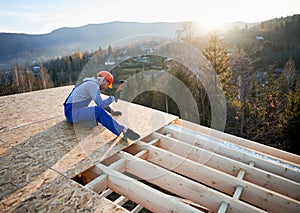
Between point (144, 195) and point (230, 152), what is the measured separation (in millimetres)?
1701

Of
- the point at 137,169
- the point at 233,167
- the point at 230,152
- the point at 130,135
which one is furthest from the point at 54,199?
the point at 230,152

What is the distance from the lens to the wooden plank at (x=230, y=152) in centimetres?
273

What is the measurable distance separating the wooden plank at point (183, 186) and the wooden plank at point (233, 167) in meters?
0.54

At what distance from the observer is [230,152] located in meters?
3.20

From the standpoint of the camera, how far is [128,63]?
2452 centimetres

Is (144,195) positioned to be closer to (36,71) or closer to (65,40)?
(36,71)

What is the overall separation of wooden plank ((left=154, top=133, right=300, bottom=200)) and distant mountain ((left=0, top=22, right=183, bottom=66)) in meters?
33.6

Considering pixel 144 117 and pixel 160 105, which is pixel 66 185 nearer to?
pixel 144 117

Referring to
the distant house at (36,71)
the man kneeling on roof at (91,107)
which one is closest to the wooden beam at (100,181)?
the man kneeling on roof at (91,107)

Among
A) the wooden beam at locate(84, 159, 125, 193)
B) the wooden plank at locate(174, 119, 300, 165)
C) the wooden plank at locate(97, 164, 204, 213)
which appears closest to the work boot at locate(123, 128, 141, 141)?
the wooden beam at locate(84, 159, 125, 193)

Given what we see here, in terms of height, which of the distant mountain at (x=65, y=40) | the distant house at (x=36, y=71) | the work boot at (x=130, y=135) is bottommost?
the distant house at (x=36, y=71)

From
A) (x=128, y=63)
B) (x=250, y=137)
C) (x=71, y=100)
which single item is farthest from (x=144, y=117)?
(x=128, y=63)

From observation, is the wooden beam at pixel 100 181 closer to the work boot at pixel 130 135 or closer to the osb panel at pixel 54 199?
the osb panel at pixel 54 199

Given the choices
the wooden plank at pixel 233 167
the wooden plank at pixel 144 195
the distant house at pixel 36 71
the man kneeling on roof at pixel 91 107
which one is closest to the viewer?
the wooden plank at pixel 144 195
